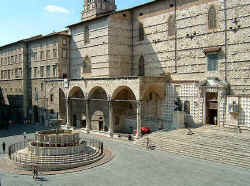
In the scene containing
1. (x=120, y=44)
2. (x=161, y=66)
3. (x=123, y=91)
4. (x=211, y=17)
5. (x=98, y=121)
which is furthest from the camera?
(x=98, y=121)

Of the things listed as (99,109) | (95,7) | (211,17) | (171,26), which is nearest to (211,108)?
(211,17)

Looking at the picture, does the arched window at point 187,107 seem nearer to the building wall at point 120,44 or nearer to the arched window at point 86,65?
the building wall at point 120,44

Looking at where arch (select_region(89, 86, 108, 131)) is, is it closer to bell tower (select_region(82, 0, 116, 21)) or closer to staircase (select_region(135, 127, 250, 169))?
staircase (select_region(135, 127, 250, 169))

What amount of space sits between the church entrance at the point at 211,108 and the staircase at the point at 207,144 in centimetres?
154

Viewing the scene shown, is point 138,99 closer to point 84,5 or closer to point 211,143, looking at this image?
point 211,143

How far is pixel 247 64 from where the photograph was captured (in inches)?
947

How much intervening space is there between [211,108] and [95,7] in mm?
31826

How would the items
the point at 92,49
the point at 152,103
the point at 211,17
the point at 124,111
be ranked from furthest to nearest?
the point at 92,49 < the point at 124,111 < the point at 152,103 < the point at 211,17

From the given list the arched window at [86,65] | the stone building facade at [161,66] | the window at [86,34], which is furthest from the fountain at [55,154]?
the window at [86,34]

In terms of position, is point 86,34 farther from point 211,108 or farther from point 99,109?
point 211,108

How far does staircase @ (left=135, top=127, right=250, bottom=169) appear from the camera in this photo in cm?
1961

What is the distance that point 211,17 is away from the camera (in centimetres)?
2658

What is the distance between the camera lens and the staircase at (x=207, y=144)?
1961cm

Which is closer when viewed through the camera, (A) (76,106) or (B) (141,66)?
(B) (141,66)
